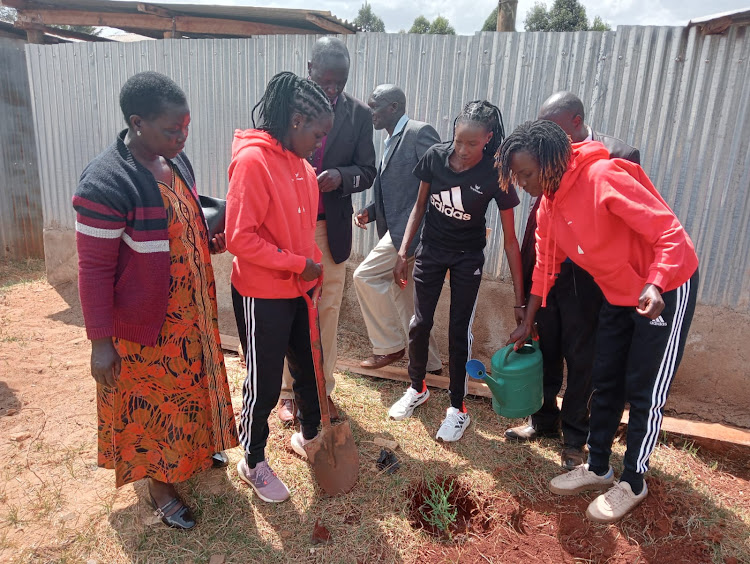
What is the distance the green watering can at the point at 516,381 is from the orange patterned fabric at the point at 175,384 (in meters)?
1.49

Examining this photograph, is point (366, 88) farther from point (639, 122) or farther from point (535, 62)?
point (639, 122)

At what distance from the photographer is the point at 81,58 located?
5.75 meters

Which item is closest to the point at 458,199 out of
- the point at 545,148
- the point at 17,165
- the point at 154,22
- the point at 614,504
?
the point at 545,148

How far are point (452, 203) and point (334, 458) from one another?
1555mm

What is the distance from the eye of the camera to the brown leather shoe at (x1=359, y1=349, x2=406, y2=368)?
427cm

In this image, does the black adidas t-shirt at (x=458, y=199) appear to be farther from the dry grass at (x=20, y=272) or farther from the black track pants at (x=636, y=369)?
the dry grass at (x=20, y=272)

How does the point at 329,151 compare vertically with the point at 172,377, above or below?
above

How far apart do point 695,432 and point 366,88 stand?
3.64 metres

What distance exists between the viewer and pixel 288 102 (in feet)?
7.61

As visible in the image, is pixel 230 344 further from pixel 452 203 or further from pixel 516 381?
pixel 516 381

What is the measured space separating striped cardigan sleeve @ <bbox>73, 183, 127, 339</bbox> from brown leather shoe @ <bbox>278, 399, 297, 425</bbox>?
1502 millimetres

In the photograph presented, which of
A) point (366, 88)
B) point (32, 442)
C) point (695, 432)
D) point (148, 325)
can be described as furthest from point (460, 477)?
point (366, 88)

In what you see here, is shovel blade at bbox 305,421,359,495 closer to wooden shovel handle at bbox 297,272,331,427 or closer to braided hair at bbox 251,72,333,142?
Result: wooden shovel handle at bbox 297,272,331,427

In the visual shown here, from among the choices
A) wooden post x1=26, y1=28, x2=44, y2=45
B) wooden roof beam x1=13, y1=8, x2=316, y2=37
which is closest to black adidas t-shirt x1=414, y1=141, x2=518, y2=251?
wooden roof beam x1=13, y1=8, x2=316, y2=37
